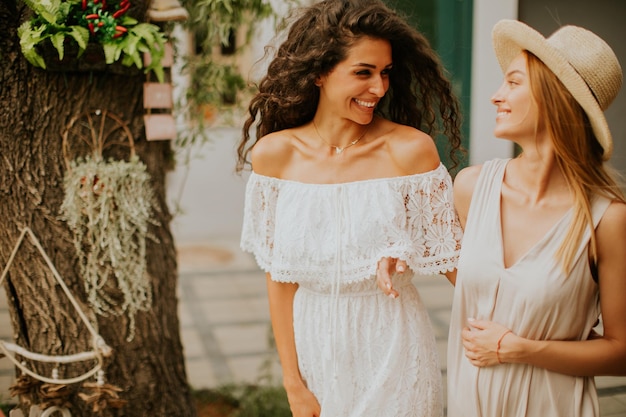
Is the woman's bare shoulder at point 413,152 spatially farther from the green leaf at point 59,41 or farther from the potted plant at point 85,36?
the green leaf at point 59,41

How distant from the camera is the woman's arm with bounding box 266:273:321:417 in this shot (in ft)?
7.50

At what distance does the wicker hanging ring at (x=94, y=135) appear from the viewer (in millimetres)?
3027

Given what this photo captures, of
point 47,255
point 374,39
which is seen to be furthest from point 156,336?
point 374,39

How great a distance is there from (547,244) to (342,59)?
0.74 metres

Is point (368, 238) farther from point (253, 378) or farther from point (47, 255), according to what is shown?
point (253, 378)

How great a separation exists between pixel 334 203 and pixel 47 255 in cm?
147

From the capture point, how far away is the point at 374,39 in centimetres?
211

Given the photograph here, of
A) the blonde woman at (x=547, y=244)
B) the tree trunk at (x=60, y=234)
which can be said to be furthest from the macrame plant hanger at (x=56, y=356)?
the blonde woman at (x=547, y=244)

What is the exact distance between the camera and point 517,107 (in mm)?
1860

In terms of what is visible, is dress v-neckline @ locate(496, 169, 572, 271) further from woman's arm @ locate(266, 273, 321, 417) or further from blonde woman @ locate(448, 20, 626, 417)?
woman's arm @ locate(266, 273, 321, 417)

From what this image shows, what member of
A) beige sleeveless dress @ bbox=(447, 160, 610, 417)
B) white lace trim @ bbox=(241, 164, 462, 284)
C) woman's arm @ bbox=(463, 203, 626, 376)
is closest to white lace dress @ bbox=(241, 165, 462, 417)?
white lace trim @ bbox=(241, 164, 462, 284)

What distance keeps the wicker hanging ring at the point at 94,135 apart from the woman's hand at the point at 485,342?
5.59 ft

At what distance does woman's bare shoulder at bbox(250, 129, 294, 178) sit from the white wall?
2.58 meters

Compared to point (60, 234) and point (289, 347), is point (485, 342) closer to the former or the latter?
point (289, 347)
